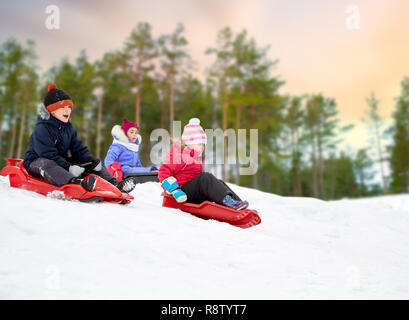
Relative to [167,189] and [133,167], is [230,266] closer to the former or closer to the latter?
[167,189]

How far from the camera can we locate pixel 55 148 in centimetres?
351

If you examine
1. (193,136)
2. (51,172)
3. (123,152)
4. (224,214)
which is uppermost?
(123,152)

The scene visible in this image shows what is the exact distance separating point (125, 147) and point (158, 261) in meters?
4.61

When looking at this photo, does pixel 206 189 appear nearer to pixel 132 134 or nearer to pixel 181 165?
pixel 181 165

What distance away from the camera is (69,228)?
2.39 metres

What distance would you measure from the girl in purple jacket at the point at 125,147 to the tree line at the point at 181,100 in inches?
416

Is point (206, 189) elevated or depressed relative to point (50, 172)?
depressed

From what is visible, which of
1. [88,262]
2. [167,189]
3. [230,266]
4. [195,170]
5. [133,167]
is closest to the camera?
[88,262]

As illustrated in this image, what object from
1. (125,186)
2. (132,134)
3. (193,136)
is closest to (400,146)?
(132,134)

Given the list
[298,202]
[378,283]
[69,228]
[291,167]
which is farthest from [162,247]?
[291,167]

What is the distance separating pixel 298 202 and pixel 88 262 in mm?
4583

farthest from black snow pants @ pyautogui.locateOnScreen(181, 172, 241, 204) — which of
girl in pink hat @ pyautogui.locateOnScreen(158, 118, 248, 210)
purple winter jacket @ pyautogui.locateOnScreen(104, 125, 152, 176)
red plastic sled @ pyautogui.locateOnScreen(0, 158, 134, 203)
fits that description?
purple winter jacket @ pyautogui.locateOnScreen(104, 125, 152, 176)

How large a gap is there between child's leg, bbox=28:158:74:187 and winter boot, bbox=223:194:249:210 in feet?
5.41

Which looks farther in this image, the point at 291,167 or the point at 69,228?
the point at 291,167
